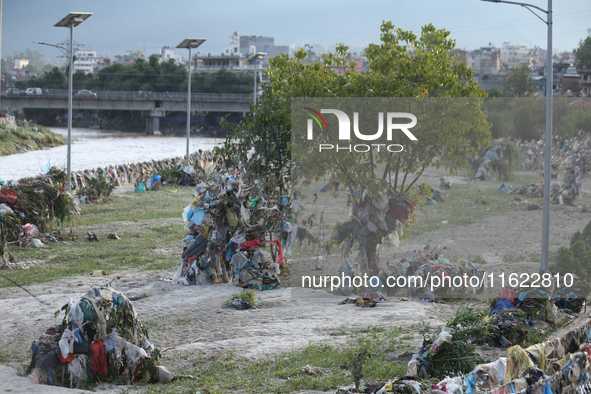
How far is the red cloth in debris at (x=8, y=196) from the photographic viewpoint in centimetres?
1483

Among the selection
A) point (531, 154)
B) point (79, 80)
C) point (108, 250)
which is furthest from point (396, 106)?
point (79, 80)

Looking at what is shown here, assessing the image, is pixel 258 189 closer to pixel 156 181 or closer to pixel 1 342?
pixel 1 342

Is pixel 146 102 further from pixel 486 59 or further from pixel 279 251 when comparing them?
pixel 486 59

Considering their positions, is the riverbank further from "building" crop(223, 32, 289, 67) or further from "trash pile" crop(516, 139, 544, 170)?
"building" crop(223, 32, 289, 67)

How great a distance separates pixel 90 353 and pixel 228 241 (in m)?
5.13

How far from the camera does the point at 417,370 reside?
688 cm

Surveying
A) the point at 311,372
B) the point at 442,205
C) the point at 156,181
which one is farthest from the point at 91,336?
the point at 156,181

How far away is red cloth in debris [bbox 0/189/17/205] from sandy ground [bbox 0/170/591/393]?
4071mm

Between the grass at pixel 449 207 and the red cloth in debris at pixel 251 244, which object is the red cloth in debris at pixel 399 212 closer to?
the grass at pixel 449 207

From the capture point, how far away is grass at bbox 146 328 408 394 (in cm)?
692

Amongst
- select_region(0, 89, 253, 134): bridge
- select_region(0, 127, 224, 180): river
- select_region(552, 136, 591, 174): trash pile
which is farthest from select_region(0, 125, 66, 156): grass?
select_region(552, 136, 591, 174): trash pile

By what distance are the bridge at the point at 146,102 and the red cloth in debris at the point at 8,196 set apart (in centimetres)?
5408

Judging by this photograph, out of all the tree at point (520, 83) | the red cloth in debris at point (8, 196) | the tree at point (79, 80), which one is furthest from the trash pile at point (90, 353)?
the tree at point (79, 80)

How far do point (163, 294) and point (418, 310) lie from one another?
15.3ft
